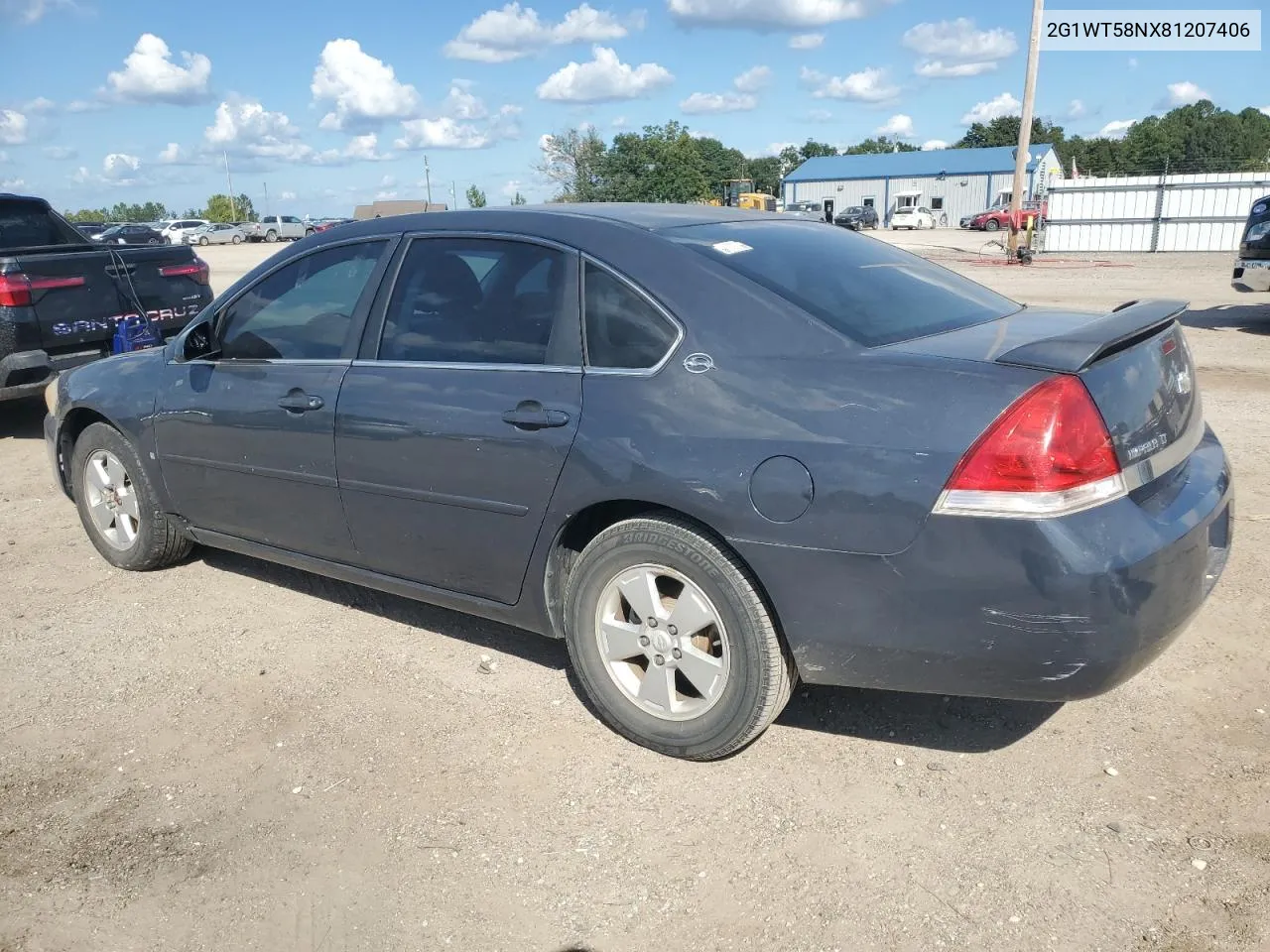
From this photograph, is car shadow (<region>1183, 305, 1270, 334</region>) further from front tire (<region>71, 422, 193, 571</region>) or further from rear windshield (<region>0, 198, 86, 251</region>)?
rear windshield (<region>0, 198, 86, 251</region>)

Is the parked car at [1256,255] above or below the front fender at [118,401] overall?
below

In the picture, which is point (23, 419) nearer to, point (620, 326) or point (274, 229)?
point (620, 326)

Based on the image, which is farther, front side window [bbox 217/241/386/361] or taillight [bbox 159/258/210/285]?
taillight [bbox 159/258/210/285]

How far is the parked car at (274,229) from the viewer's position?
61219 millimetres

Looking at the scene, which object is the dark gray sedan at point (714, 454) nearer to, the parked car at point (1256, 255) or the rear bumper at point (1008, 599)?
the rear bumper at point (1008, 599)

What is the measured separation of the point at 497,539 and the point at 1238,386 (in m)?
7.80

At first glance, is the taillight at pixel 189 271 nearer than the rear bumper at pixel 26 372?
No

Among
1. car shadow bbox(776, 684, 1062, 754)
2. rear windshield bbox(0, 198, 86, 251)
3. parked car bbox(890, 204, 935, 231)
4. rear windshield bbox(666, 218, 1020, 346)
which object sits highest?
rear windshield bbox(0, 198, 86, 251)

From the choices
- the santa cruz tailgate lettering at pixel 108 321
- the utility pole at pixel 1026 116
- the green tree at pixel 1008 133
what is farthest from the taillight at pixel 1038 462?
the green tree at pixel 1008 133

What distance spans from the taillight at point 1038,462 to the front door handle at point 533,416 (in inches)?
48.9

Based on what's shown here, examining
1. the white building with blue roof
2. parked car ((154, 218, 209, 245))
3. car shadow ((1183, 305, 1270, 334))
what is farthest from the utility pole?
the white building with blue roof

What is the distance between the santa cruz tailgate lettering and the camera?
25.6 ft

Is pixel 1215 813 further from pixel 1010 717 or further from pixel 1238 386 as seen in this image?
pixel 1238 386

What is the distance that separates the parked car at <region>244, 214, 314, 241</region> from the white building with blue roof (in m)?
35.5
